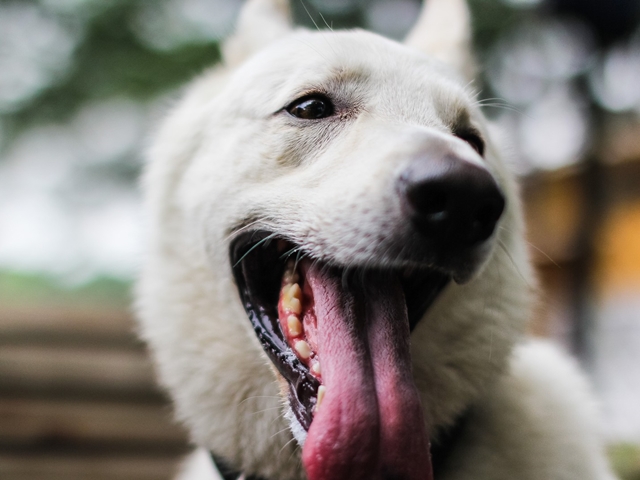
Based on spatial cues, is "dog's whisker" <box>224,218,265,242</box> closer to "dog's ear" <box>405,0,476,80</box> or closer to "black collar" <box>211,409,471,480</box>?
"black collar" <box>211,409,471,480</box>

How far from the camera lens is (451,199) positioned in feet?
4.50

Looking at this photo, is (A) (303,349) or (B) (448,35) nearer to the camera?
(A) (303,349)

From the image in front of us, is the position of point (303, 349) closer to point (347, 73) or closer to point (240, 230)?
point (240, 230)

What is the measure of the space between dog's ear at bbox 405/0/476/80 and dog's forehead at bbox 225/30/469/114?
0.44 metres

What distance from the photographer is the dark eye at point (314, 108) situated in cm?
190

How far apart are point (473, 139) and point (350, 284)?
2.40 ft

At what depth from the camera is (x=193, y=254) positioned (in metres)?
2.09

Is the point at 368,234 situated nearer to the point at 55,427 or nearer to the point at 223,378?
the point at 223,378

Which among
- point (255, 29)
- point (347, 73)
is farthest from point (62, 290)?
point (347, 73)

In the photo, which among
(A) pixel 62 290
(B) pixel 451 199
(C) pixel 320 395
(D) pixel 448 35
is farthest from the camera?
(A) pixel 62 290

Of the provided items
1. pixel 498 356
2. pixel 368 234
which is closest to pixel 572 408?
pixel 498 356

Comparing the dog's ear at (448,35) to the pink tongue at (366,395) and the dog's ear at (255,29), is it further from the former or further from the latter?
the pink tongue at (366,395)

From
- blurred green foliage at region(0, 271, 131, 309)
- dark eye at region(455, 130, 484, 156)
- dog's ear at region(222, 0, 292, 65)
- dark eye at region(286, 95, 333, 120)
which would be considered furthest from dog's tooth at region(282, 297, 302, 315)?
blurred green foliage at region(0, 271, 131, 309)

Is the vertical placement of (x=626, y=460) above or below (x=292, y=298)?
below
